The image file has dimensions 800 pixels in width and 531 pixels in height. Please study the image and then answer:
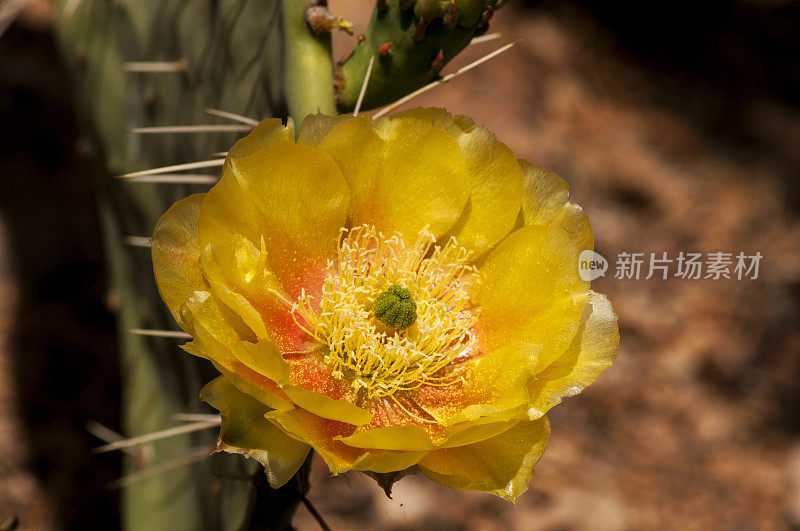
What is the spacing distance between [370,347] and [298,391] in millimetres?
216

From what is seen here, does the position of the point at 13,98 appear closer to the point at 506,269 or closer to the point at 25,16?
the point at 25,16

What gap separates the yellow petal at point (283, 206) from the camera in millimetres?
698

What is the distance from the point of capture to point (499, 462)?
0.69 metres

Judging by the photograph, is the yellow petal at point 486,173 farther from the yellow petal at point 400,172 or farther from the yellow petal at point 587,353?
the yellow petal at point 587,353

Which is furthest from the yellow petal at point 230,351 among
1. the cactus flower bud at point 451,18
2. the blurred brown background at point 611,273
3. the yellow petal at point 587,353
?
the blurred brown background at point 611,273

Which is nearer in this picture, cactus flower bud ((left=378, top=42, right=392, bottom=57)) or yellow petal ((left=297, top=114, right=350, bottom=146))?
yellow petal ((left=297, top=114, right=350, bottom=146))

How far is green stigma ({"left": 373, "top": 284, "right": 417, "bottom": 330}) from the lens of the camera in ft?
2.74

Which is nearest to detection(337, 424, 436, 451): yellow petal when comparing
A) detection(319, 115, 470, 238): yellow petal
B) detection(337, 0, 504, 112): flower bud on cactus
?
detection(319, 115, 470, 238): yellow petal

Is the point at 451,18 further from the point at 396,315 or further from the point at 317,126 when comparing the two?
the point at 396,315

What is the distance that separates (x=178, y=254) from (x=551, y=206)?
349 mm

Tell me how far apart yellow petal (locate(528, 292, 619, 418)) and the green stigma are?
0.53ft

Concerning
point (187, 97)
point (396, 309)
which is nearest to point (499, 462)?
point (396, 309)

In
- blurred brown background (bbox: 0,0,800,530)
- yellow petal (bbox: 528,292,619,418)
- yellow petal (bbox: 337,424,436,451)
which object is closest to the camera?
yellow petal (bbox: 337,424,436,451)

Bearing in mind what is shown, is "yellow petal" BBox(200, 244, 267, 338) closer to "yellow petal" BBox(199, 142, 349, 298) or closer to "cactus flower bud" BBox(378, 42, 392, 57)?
"yellow petal" BBox(199, 142, 349, 298)
